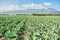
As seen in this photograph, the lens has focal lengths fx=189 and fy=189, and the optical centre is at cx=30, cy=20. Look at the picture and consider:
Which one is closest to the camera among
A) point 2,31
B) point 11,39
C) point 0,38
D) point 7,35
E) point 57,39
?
point 57,39

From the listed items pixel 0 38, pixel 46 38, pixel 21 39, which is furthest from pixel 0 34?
pixel 46 38

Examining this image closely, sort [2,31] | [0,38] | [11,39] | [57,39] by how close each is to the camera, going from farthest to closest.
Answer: [2,31]
[0,38]
[11,39]
[57,39]

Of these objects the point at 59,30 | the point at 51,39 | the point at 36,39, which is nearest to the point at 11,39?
the point at 36,39

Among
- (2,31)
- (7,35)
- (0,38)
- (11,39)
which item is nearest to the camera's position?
(11,39)

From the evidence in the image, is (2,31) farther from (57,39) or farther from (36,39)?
(57,39)

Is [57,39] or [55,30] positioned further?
[55,30]

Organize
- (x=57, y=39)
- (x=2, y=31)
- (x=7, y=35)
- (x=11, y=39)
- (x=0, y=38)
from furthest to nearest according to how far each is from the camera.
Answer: (x=2, y=31), (x=0, y=38), (x=7, y=35), (x=11, y=39), (x=57, y=39)

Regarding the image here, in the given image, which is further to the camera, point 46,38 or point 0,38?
point 0,38

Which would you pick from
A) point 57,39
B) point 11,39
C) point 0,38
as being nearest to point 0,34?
point 0,38

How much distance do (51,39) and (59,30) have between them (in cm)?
447

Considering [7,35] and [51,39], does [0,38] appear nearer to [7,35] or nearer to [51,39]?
[7,35]

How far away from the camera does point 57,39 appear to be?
8805 millimetres

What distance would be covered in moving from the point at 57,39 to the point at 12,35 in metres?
2.85

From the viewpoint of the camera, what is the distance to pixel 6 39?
1005cm
